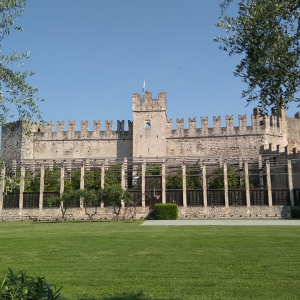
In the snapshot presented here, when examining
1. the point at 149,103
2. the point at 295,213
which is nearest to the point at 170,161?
the point at 149,103

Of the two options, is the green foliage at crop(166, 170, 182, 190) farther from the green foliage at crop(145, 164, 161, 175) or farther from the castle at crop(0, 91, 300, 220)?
the green foliage at crop(145, 164, 161, 175)

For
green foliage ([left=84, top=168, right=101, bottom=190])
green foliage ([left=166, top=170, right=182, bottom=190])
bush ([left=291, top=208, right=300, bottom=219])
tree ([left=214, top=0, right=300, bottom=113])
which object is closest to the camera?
tree ([left=214, top=0, right=300, bottom=113])

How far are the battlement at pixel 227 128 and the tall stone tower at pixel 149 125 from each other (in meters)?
2.03

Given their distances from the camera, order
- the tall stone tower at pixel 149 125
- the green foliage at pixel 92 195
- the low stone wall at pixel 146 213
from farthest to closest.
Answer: the tall stone tower at pixel 149 125 → the low stone wall at pixel 146 213 → the green foliage at pixel 92 195

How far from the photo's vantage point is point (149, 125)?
43969 mm

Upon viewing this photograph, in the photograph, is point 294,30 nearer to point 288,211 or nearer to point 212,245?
point 212,245

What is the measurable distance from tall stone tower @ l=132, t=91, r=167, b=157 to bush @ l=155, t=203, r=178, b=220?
1273cm

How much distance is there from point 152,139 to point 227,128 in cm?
901

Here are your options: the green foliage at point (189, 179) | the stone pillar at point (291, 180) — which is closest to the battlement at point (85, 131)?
the green foliage at point (189, 179)

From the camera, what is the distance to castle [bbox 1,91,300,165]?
43.7 m

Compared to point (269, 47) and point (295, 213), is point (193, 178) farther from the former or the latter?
point (269, 47)

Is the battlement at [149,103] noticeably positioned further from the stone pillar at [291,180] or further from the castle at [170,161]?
the stone pillar at [291,180]

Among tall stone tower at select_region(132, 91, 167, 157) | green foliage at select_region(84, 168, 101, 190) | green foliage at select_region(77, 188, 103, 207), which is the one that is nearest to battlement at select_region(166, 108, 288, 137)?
tall stone tower at select_region(132, 91, 167, 157)

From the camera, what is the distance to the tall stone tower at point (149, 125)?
43.2 meters
